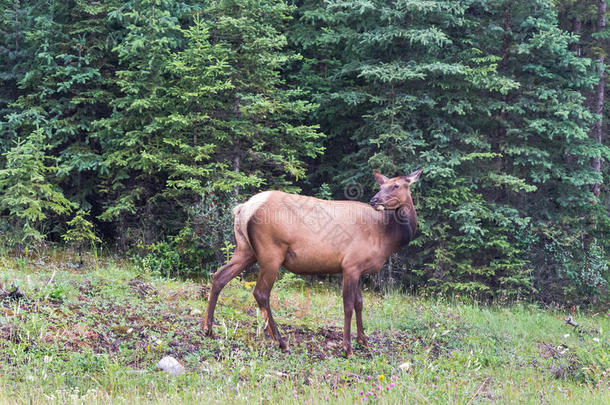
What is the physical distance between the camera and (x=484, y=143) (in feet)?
37.3

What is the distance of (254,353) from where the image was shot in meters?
5.32

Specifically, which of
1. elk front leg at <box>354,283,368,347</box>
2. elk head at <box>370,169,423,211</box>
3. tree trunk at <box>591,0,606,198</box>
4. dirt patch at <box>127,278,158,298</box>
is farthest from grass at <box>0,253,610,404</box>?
tree trunk at <box>591,0,606,198</box>

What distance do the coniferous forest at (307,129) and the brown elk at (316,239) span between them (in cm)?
424

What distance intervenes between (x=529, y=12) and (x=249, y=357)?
1041 centimetres

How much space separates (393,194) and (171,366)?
308cm

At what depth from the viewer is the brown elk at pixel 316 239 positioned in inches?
236

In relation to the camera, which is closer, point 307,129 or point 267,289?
point 267,289

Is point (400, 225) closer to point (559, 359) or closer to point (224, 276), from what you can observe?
point (224, 276)

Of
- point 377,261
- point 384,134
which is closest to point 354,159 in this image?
point 384,134

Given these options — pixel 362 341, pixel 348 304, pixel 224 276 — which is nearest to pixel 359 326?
pixel 362 341

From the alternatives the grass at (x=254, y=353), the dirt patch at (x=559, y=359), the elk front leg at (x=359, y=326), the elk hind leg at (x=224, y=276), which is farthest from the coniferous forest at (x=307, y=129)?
the elk front leg at (x=359, y=326)

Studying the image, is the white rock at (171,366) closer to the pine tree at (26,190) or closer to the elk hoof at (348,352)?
the elk hoof at (348,352)

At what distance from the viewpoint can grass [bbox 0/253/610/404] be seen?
171 inches

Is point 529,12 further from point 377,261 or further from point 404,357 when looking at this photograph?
point 404,357
